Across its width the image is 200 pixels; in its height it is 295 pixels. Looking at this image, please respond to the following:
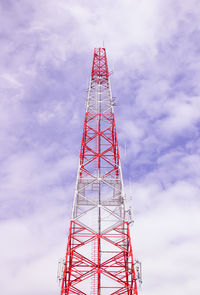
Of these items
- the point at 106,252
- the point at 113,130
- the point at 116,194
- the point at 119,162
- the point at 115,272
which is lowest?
the point at 115,272

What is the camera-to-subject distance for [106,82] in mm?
37719

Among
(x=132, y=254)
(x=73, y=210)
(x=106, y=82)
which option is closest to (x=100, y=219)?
(x=73, y=210)

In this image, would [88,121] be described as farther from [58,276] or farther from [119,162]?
[58,276]

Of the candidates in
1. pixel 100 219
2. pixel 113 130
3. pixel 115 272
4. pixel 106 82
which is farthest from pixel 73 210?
pixel 106 82

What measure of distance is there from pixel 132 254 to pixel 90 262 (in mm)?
3795

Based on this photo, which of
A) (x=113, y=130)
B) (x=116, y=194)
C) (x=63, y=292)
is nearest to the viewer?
(x=63, y=292)

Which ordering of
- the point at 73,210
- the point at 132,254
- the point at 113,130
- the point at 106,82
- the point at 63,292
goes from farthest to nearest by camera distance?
the point at 106,82 → the point at 113,130 → the point at 73,210 → the point at 132,254 → the point at 63,292

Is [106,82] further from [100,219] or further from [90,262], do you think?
[90,262]

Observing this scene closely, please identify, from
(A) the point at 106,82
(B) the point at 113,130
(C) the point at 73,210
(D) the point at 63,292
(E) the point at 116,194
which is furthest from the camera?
(A) the point at 106,82

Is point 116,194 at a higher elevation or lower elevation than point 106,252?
higher

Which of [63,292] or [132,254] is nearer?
[63,292]

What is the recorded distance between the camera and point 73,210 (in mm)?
26594

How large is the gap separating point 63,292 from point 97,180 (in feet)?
35.7

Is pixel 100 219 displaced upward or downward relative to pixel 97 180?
downward
